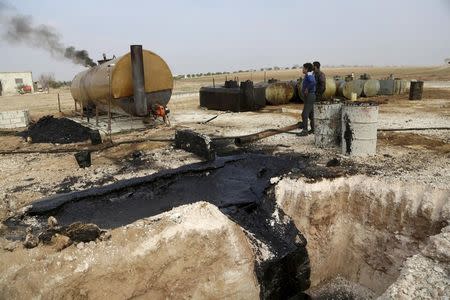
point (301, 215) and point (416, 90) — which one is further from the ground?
point (416, 90)

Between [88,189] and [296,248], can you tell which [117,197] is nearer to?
[88,189]

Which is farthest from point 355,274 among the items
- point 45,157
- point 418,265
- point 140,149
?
point 45,157

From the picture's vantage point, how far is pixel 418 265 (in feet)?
11.1

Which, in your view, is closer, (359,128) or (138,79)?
(359,128)

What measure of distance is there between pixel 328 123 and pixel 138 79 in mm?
5399

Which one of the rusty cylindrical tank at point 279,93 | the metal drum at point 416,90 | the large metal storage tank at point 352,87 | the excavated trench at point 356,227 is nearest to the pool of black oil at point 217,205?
the excavated trench at point 356,227

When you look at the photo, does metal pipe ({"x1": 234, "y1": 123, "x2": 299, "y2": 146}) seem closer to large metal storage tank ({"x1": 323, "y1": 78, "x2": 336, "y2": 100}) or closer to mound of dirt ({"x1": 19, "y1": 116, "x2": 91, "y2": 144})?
mound of dirt ({"x1": 19, "y1": 116, "x2": 91, "y2": 144})

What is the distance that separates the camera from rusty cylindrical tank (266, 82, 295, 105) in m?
14.9

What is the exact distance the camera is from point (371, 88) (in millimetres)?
16594

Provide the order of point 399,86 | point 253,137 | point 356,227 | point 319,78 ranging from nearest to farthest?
1. point 356,227
2. point 253,137
3. point 319,78
4. point 399,86

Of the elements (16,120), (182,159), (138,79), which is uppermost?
(138,79)

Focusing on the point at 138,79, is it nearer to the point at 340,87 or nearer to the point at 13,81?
the point at 340,87

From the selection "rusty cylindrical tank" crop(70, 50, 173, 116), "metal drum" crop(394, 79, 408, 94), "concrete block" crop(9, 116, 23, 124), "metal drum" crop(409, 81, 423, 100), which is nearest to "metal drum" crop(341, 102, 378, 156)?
"rusty cylindrical tank" crop(70, 50, 173, 116)

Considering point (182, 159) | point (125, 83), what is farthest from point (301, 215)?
point (125, 83)
